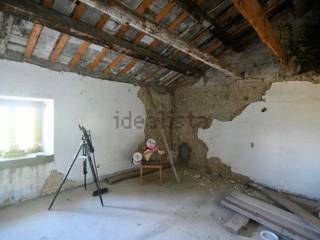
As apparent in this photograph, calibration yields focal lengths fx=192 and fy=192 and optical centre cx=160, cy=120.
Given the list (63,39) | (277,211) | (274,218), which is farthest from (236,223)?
(63,39)

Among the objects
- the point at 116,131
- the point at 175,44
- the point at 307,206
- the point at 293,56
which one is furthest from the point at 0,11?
the point at 307,206

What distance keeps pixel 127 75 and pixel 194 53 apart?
175 cm

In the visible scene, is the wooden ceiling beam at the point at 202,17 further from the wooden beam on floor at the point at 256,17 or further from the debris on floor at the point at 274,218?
the debris on floor at the point at 274,218

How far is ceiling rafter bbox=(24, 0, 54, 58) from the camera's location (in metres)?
2.12

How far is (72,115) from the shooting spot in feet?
11.2

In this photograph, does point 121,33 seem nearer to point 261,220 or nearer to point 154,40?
point 154,40

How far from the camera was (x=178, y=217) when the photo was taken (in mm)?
2582

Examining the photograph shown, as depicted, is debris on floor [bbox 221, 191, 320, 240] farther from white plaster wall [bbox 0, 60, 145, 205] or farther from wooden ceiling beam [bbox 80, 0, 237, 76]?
white plaster wall [bbox 0, 60, 145, 205]

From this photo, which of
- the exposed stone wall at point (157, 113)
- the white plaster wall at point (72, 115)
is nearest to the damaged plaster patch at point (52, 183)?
the white plaster wall at point (72, 115)

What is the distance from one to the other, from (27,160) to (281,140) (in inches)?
168

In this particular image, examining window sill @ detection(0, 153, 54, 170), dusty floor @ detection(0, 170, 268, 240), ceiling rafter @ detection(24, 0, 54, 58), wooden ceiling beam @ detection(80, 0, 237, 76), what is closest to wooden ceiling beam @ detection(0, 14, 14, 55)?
ceiling rafter @ detection(24, 0, 54, 58)

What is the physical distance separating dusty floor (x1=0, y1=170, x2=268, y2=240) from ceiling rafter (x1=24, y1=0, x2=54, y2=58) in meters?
2.22

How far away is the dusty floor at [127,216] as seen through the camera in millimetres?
2205

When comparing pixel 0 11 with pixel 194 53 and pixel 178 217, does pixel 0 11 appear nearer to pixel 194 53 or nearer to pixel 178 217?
pixel 194 53
